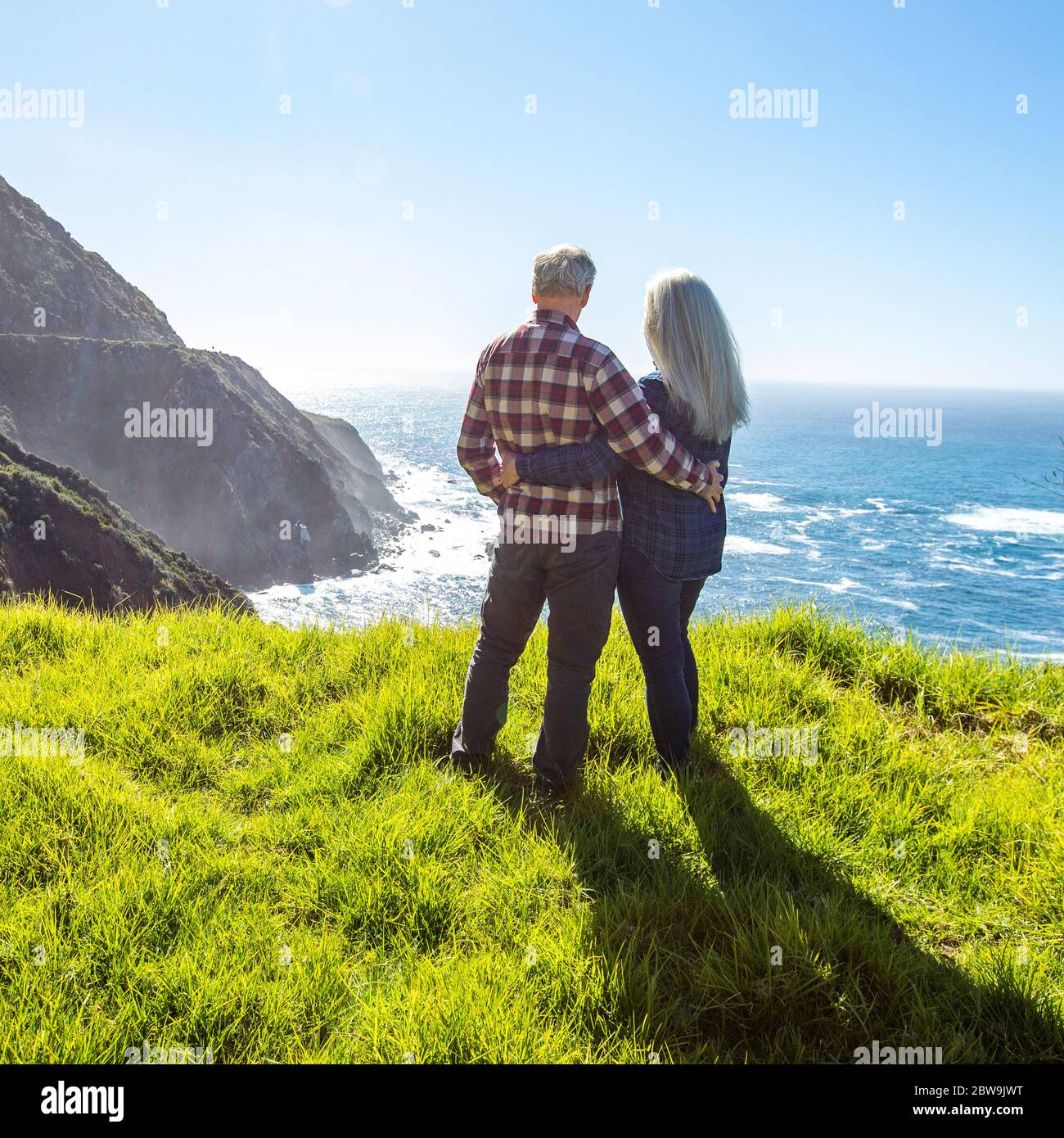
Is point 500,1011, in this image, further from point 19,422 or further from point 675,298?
point 19,422

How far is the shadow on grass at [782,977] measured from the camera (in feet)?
6.91

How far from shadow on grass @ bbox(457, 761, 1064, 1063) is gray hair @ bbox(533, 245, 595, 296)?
2.63m

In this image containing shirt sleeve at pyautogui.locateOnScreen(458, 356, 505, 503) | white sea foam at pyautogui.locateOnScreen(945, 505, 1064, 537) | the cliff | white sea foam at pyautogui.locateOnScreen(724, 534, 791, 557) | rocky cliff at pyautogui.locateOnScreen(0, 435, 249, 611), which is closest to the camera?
shirt sleeve at pyautogui.locateOnScreen(458, 356, 505, 503)

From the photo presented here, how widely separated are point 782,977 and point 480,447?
2.68 meters

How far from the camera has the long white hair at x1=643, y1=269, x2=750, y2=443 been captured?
3.40 metres

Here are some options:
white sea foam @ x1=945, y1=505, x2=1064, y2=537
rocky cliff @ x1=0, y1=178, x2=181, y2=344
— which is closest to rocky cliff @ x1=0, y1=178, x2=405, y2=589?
rocky cliff @ x1=0, y1=178, x2=181, y2=344

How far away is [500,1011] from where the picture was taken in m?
2.11

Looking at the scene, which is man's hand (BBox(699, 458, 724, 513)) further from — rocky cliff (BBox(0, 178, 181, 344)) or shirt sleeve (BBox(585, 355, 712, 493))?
rocky cliff (BBox(0, 178, 181, 344))

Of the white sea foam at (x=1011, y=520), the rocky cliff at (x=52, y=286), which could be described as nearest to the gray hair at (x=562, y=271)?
the rocky cliff at (x=52, y=286)

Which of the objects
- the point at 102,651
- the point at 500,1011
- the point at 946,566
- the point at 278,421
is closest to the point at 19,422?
the point at 278,421

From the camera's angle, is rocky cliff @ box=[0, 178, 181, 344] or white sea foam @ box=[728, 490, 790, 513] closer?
rocky cliff @ box=[0, 178, 181, 344]

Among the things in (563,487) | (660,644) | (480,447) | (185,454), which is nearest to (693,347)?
(563,487)

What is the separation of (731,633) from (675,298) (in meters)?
2.79

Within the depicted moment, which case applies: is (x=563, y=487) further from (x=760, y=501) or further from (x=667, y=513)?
(x=760, y=501)
